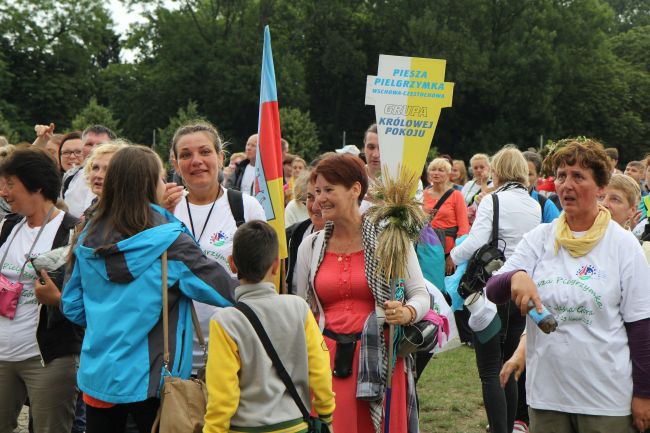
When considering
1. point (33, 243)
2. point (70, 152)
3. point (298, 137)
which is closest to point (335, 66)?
point (298, 137)

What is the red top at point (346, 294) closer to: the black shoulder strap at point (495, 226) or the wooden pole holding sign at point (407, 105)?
the wooden pole holding sign at point (407, 105)

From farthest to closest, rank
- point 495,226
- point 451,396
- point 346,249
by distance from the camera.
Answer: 1. point 451,396
2. point 495,226
3. point 346,249

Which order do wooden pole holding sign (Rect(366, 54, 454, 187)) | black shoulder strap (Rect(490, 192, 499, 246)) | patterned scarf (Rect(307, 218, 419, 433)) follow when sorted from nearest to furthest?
patterned scarf (Rect(307, 218, 419, 433)), wooden pole holding sign (Rect(366, 54, 454, 187)), black shoulder strap (Rect(490, 192, 499, 246))

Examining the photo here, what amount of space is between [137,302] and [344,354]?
3.74ft

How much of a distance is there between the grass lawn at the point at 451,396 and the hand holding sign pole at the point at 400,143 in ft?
8.96

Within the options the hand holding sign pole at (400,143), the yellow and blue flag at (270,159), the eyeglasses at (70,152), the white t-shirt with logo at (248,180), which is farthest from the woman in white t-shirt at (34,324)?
the white t-shirt with logo at (248,180)

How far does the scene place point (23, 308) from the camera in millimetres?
4664

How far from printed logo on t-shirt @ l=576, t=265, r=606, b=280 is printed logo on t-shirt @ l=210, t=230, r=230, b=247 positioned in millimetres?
1819

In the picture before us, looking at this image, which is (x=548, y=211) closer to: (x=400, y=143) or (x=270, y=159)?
(x=400, y=143)

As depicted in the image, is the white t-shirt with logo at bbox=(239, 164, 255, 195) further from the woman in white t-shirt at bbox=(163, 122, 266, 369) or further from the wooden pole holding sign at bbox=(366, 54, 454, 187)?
the woman in white t-shirt at bbox=(163, 122, 266, 369)

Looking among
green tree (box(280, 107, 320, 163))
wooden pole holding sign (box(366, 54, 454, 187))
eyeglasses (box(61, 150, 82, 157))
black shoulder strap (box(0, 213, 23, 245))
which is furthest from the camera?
green tree (box(280, 107, 320, 163))

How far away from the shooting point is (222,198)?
4.55 meters

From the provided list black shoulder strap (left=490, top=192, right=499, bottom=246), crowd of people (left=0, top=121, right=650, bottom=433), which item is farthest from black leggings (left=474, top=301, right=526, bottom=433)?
crowd of people (left=0, top=121, right=650, bottom=433)

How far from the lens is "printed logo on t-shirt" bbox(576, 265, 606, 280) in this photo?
12.0 feet
